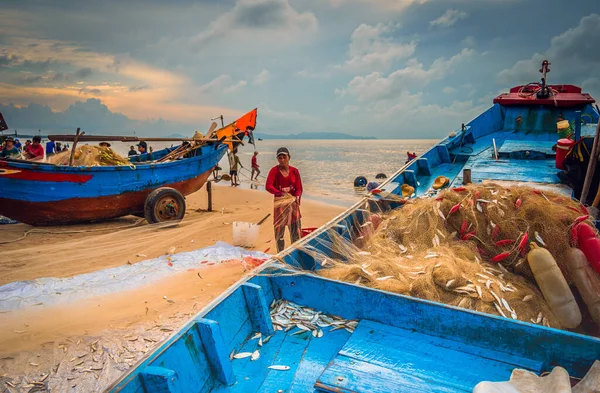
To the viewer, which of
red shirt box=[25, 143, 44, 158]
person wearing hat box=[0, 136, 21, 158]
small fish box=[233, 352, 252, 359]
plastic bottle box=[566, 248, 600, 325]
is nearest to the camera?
small fish box=[233, 352, 252, 359]

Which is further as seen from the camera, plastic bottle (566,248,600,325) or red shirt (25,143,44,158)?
red shirt (25,143,44,158)

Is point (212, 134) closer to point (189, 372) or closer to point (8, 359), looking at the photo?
point (8, 359)

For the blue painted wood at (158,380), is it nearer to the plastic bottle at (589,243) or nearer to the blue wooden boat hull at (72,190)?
the plastic bottle at (589,243)

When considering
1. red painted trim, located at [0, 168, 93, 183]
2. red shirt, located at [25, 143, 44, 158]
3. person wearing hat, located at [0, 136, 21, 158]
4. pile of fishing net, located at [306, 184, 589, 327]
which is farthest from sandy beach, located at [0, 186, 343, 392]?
red shirt, located at [25, 143, 44, 158]

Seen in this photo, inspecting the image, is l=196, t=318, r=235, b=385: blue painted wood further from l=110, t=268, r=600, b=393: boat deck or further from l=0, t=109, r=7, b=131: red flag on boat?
l=0, t=109, r=7, b=131: red flag on boat

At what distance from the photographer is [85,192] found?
9375mm

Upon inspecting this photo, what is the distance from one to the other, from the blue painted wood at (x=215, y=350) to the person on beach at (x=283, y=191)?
396 cm

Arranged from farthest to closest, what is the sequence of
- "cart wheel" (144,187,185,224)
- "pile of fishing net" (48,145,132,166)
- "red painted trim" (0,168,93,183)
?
"pile of fishing net" (48,145,132,166) → "cart wheel" (144,187,185,224) → "red painted trim" (0,168,93,183)

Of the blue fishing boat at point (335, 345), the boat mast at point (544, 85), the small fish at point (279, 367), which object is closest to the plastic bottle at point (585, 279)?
the blue fishing boat at point (335, 345)

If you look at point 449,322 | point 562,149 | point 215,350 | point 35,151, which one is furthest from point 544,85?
point 35,151

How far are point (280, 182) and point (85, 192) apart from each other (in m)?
6.00

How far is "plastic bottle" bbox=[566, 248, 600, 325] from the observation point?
3131 mm

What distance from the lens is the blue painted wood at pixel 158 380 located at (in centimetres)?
203

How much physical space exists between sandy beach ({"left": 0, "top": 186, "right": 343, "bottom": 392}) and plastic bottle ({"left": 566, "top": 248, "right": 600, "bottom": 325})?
4.69 meters
